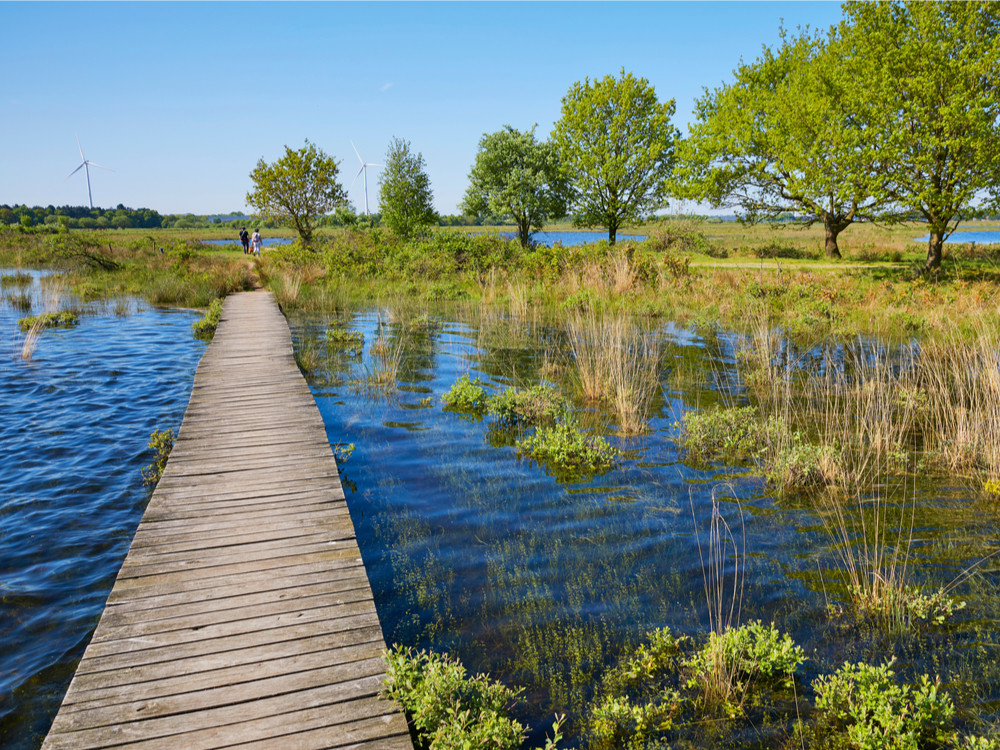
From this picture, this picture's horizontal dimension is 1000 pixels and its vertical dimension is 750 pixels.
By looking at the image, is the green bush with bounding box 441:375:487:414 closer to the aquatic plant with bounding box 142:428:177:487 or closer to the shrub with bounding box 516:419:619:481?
the shrub with bounding box 516:419:619:481

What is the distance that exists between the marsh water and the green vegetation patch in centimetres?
677

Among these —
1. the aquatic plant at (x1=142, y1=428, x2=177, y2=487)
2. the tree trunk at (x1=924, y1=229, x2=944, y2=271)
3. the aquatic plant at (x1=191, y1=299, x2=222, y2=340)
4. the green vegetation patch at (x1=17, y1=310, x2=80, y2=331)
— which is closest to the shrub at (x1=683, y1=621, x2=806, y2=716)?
the aquatic plant at (x1=142, y1=428, x2=177, y2=487)

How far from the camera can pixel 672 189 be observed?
35219mm

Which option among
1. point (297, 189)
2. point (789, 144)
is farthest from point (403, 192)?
point (789, 144)

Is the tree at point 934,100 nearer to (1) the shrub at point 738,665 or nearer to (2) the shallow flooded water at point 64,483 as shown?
(1) the shrub at point 738,665

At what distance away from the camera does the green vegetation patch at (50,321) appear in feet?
51.1

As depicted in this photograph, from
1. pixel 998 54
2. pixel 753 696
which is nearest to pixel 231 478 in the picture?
pixel 753 696

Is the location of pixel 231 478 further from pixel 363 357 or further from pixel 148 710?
pixel 363 357

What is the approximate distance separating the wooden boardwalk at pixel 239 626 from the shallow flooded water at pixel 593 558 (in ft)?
2.29

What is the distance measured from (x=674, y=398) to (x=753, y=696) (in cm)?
669

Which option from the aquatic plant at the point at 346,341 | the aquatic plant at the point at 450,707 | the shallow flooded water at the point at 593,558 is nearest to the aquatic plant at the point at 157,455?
the shallow flooded water at the point at 593,558

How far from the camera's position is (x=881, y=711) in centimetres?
331

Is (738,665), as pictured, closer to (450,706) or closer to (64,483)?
(450,706)

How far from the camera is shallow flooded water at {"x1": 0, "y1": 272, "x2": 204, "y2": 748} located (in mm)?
4133
